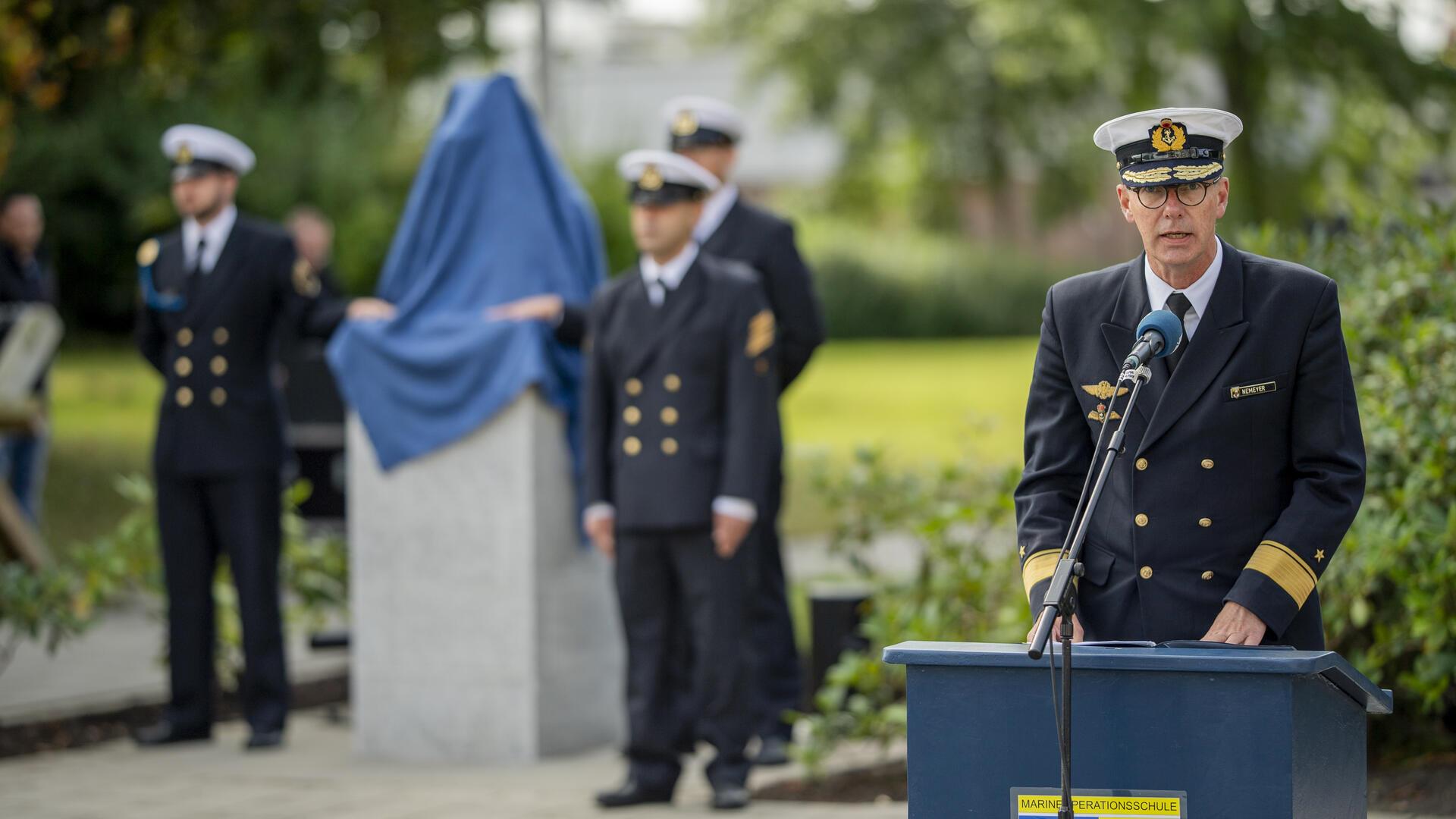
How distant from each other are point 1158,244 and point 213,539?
18.2ft

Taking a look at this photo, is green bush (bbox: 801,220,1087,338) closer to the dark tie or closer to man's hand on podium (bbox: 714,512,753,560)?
man's hand on podium (bbox: 714,512,753,560)

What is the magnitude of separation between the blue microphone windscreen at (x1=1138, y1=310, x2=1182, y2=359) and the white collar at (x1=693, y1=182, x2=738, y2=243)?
13.7ft

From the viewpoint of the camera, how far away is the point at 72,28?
593 inches

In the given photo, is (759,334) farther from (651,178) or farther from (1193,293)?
(1193,293)

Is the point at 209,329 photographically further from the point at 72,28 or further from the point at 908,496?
the point at 72,28

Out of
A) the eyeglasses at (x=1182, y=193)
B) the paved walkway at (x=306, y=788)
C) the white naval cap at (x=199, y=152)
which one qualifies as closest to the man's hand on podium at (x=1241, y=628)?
the eyeglasses at (x=1182, y=193)

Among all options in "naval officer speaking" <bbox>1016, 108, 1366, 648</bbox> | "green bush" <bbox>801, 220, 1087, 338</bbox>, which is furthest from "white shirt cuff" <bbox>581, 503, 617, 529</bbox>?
"green bush" <bbox>801, 220, 1087, 338</bbox>

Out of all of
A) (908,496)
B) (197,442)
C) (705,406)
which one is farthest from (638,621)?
(197,442)

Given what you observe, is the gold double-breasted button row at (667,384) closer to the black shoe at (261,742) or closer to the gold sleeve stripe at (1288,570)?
the black shoe at (261,742)

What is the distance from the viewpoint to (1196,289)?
4.05 meters

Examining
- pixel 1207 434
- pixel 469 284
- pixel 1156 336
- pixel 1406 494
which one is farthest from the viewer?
pixel 469 284

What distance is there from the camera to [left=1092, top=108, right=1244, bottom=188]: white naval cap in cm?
389

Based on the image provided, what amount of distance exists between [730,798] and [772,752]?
34.1 inches

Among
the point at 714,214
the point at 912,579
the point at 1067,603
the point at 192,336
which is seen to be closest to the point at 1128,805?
the point at 1067,603
